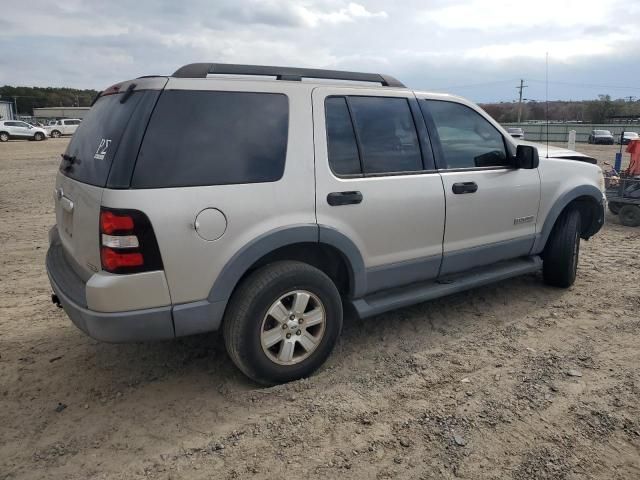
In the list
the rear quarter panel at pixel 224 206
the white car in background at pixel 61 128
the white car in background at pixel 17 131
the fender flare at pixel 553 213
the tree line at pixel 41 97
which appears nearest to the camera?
the rear quarter panel at pixel 224 206

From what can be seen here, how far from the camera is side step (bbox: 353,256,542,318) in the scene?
3.57 metres

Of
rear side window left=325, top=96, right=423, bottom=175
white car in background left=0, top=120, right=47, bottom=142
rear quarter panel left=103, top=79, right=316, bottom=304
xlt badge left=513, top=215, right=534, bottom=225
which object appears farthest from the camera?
white car in background left=0, top=120, right=47, bottom=142

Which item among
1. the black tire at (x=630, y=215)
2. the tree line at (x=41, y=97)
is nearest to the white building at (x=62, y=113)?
the tree line at (x=41, y=97)

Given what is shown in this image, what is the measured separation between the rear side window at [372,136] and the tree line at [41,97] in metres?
109

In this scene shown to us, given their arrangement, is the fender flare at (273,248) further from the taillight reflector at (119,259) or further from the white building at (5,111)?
the white building at (5,111)

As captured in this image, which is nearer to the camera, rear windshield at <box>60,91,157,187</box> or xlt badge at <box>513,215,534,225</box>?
rear windshield at <box>60,91,157,187</box>

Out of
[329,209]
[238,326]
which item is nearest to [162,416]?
[238,326]

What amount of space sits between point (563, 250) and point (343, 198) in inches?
107

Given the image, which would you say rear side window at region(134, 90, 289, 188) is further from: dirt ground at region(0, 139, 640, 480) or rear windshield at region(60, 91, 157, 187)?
dirt ground at region(0, 139, 640, 480)

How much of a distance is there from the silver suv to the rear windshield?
0.01 metres

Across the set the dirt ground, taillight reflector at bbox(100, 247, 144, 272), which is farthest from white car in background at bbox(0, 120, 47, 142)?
taillight reflector at bbox(100, 247, 144, 272)

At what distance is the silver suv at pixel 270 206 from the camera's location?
8.82 feet

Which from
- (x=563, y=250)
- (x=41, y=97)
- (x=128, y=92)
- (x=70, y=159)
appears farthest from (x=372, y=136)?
(x=41, y=97)

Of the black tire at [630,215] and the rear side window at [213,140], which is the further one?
the black tire at [630,215]
